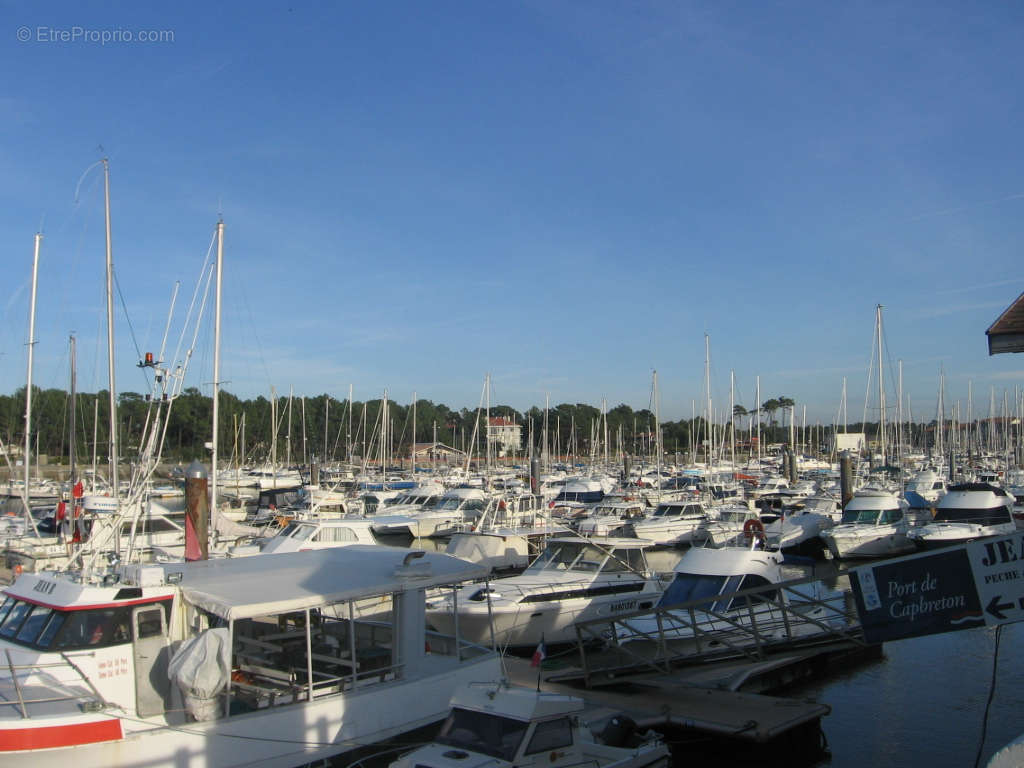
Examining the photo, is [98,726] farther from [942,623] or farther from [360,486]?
[360,486]

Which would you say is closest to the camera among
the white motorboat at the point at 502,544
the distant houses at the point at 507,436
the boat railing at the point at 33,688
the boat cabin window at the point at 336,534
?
the boat railing at the point at 33,688

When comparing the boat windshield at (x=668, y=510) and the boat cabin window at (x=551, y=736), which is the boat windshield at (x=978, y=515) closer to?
the boat windshield at (x=668, y=510)

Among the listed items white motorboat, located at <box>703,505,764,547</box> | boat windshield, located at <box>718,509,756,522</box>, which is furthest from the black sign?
boat windshield, located at <box>718,509,756,522</box>

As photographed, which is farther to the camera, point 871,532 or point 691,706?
point 871,532

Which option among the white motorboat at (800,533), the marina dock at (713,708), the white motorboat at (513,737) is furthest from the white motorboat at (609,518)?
the white motorboat at (513,737)

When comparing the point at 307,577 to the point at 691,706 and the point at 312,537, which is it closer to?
the point at 691,706

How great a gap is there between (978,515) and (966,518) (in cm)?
73

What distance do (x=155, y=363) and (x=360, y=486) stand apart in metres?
50.4

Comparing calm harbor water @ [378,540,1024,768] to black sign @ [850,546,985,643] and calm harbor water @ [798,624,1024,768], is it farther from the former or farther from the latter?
black sign @ [850,546,985,643]

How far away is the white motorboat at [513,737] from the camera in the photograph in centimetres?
1123

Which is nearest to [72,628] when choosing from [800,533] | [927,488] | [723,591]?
[723,591]

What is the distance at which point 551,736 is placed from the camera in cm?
1153

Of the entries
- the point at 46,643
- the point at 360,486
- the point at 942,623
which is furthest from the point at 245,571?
the point at 360,486

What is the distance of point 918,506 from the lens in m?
53.7
